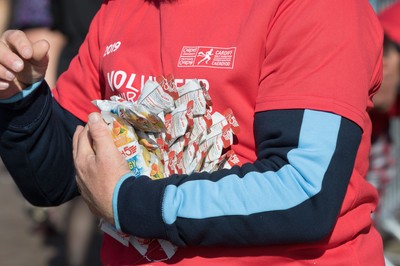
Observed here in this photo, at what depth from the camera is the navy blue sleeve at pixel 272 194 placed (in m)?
1.78

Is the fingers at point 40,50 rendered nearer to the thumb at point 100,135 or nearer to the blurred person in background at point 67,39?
the thumb at point 100,135

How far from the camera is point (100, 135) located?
1970 mm

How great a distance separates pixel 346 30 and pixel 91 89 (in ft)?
2.52

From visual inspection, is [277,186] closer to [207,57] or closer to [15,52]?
[207,57]

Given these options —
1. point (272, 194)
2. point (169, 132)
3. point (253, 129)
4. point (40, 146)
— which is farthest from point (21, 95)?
point (272, 194)

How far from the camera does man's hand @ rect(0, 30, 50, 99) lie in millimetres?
2014

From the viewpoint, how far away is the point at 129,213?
1.88 metres

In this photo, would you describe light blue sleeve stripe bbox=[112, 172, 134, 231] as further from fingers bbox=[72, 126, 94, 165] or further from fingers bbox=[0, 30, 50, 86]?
fingers bbox=[0, 30, 50, 86]

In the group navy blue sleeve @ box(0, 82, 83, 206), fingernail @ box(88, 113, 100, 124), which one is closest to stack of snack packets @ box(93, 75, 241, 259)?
fingernail @ box(88, 113, 100, 124)

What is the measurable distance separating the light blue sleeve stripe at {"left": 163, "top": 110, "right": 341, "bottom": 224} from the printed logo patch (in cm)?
23

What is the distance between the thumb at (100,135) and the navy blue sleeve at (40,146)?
261 mm

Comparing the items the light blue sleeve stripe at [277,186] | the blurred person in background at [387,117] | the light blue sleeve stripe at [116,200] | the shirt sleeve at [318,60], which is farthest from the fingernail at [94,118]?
the blurred person in background at [387,117]

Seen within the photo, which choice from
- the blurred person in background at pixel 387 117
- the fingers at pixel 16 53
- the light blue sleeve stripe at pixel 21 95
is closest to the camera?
the fingers at pixel 16 53

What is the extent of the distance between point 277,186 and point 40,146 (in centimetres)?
71
